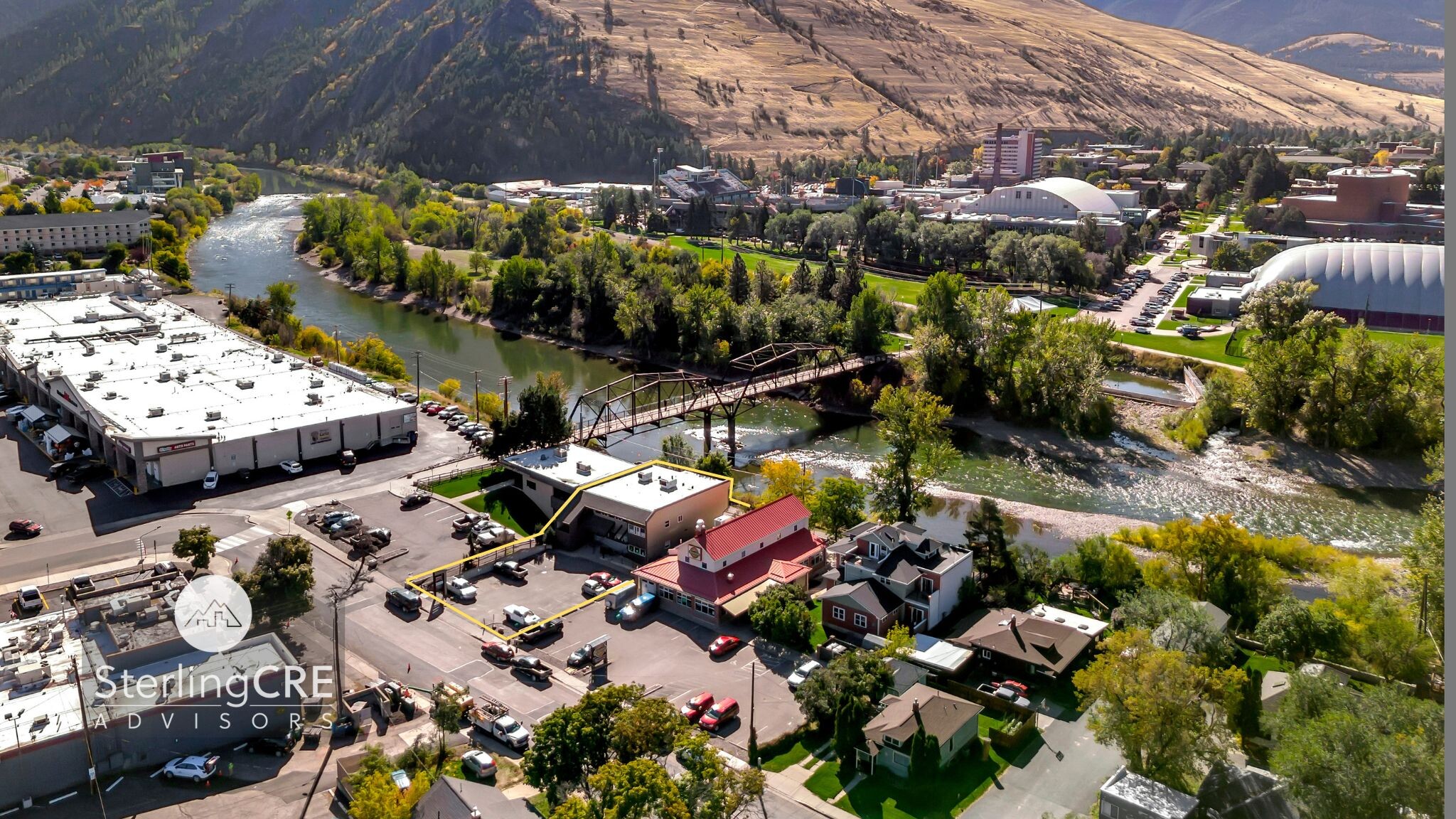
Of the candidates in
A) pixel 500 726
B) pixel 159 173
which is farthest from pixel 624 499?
pixel 159 173

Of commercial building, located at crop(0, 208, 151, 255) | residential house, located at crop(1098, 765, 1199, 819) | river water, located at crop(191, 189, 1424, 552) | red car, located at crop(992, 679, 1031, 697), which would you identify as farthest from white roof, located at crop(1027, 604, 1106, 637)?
commercial building, located at crop(0, 208, 151, 255)

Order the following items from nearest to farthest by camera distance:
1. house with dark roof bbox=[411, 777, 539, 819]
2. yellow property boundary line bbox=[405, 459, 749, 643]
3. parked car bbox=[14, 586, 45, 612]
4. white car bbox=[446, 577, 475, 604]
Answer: house with dark roof bbox=[411, 777, 539, 819] < parked car bbox=[14, 586, 45, 612] < yellow property boundary line bbox=[405, 459, 749, 643] < white car bbox=[446, 577, 475, 604]

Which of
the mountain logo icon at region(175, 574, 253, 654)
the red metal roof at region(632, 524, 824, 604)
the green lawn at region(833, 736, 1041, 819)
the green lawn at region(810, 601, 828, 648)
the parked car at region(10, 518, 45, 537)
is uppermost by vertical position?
the mountain logo icon at region(175, 574, 253, 654)

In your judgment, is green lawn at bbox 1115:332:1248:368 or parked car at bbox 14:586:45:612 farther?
green lawn at bbox 1115:332:1248:368

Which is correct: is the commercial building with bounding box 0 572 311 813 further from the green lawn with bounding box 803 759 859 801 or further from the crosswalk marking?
the green lawn with bounding box 803 759 859 801

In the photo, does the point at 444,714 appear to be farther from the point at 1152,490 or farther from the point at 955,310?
the point at 955,310

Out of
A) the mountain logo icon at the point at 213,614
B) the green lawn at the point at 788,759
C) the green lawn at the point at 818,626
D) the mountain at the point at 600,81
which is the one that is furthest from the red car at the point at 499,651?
the mountain at the point at 600,81

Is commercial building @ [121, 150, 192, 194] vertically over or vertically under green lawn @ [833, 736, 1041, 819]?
over

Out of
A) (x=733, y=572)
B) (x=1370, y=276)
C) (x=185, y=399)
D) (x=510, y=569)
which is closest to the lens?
(x=733, y=572)

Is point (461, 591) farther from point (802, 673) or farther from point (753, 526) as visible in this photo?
point (802, 673)
